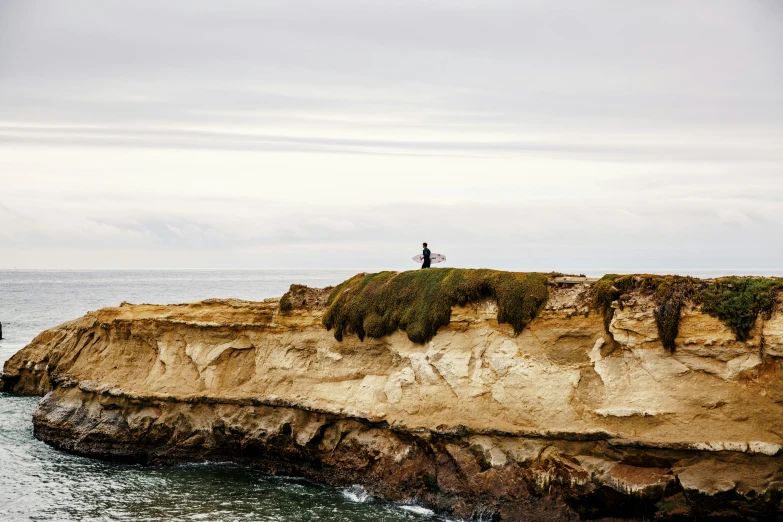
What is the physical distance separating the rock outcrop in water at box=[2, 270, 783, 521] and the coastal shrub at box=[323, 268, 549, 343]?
0.27m

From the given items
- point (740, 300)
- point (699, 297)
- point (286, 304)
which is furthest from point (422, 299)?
point (740, 300)

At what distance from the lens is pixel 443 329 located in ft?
64.7

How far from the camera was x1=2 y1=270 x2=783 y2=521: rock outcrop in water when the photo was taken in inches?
622

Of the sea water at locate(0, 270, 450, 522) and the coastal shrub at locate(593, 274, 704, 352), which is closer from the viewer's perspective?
the coastal shrub at locate(593, 274, 704, 352)

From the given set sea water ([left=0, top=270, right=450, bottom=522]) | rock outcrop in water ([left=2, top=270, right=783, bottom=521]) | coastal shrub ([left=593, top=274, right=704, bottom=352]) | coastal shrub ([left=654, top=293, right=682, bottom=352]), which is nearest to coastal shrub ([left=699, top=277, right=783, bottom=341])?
rock outcrop in water ([left=2, top=270, right=783, bottom=521])

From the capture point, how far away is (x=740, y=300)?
52.6 feet

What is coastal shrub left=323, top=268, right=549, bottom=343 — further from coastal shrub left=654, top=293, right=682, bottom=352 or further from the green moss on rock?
coastal shrub left=654, top=293, right=682, bottom=352

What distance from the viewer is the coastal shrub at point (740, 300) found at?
15.8m

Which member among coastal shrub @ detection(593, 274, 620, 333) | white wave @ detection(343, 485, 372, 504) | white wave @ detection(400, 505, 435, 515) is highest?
coastal shrub @ detection(593, 274, 620, 333)

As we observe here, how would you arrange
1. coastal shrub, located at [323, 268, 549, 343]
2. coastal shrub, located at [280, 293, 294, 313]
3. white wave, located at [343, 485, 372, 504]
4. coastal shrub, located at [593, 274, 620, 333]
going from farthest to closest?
1. coastal shrub, located at [280, 293, 294, 313]
2. white wave, located at [343, 485, 372, 504]
3. coastal shrub, located at [323, 268, 549, 343]
4. coastal shrub, located at [593, 274, 620, 333]

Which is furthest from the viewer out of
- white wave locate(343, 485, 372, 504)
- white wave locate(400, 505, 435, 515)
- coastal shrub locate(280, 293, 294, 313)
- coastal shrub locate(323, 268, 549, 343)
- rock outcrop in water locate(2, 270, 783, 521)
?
coastal shrub locate(280, 293, 294, 313)

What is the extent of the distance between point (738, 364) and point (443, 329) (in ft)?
23.1

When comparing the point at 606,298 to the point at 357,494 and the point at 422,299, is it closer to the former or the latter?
the point at 422,299

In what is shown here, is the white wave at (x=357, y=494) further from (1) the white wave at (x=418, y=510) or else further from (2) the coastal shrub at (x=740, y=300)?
(2) the coastal shrub at (x=740, y=300)
